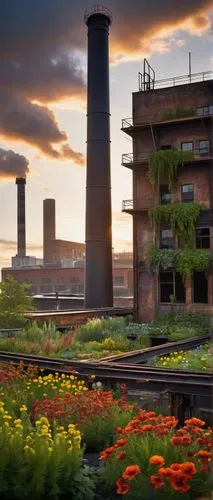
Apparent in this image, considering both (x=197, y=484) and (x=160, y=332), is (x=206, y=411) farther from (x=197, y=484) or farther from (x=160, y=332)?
(x=160, y=332)

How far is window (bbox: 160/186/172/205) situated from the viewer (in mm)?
27688

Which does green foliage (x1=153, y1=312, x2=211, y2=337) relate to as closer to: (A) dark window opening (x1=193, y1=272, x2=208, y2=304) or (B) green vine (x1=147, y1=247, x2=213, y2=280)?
(A) dark window opening (x1=193, y1=272, x2=208, y2=304)

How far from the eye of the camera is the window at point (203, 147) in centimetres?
2684

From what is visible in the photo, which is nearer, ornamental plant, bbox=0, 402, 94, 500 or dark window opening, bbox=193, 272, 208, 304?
ornamental plant, bbox=0, 402, 94, 500

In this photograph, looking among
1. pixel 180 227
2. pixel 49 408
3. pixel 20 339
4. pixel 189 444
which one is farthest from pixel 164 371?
pixel 180 227

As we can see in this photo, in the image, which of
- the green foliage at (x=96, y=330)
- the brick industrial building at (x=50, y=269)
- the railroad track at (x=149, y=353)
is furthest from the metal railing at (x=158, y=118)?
the brick industrial building at (x=50, y=269)

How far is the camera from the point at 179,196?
89.6 ft

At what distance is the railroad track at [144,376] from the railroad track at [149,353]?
4.31ft

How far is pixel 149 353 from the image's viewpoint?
1483 centimetres

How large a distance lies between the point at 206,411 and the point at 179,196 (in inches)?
701

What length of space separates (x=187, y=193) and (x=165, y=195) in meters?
1.22

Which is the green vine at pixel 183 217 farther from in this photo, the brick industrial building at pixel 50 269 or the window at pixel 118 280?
the window at pixel 118 280

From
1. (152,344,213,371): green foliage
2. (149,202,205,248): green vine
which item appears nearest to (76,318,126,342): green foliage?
(152,344,213,371): green foliage

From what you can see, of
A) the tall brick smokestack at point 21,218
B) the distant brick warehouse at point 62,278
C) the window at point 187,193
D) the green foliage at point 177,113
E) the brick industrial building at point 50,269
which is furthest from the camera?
the distant brick warehouse at point 62,278
